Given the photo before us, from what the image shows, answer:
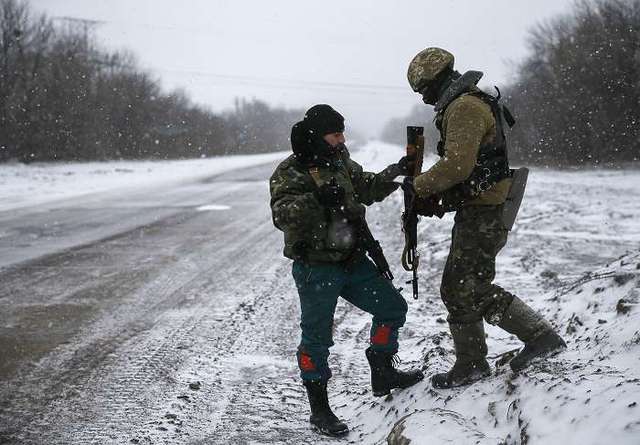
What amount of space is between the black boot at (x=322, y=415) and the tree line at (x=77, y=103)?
1166 inches

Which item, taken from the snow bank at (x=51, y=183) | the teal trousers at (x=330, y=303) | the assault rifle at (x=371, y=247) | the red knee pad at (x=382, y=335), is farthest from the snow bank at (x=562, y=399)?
the snow bank at (x=51, y=183)

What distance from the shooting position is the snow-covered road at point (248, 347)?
2740 mm

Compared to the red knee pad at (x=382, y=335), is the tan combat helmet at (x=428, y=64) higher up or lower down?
higher up

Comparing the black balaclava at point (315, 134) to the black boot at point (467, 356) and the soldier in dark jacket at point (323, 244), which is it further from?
the black boot at point (467, 356)

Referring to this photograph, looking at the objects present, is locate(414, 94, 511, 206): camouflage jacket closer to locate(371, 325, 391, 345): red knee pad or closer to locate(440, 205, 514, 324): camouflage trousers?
locate(440, 205, 514, 324): camouflage trousers

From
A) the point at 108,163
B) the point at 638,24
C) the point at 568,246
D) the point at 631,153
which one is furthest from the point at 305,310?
the point at 108,163

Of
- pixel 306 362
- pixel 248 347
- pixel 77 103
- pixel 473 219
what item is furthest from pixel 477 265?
pixel 77 103

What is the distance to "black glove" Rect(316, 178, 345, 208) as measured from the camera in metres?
3.23

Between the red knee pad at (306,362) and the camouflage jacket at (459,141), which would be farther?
the red knee pad at (306,362)

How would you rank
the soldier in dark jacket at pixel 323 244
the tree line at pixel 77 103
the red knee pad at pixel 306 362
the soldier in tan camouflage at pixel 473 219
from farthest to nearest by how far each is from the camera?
1. the tree line at pixel 77 103
2. the red knee pad at pixel 306 362
3. the soldier in dark jacket at pixel 323 244
4. the soldier in tan camouflage at pixel 473 219

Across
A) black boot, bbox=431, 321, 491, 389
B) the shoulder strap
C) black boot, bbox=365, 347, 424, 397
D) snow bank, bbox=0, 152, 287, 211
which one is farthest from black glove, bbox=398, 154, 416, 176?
snow bank, bbox=0, 152, 287, 211

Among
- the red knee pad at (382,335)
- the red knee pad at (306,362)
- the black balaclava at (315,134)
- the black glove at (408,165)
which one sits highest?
the black balaclava at (315,134)

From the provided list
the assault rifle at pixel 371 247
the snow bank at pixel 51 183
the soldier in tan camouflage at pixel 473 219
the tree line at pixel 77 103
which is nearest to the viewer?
the soldier in tan camouflage at pixel 473 219

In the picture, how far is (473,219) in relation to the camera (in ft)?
10.6
